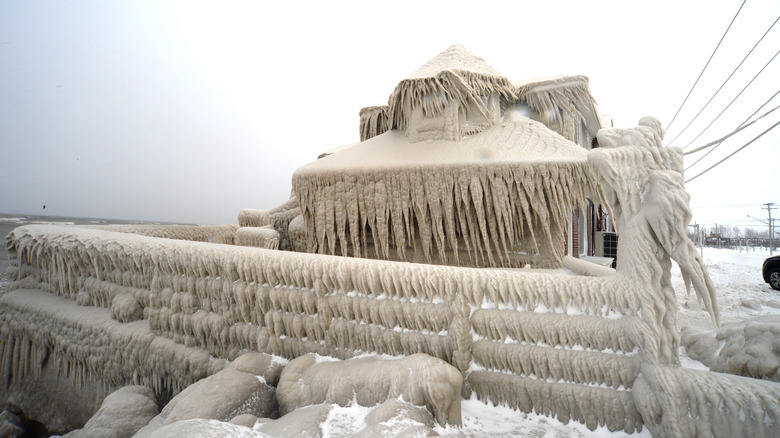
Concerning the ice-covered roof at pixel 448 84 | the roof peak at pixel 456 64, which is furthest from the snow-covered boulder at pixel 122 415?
the roof peak at pixel 456 64

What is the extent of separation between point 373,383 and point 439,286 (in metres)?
0.86

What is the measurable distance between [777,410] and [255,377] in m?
3.28

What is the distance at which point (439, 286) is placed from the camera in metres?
2.62

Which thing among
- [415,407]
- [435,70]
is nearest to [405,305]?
[415,407]

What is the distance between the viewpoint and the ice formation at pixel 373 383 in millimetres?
2186

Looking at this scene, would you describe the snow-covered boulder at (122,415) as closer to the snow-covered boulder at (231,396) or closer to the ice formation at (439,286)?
the ice formation at (439,286)

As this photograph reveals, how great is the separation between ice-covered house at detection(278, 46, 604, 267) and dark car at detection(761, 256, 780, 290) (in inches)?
257

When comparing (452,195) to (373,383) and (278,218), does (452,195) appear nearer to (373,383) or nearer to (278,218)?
(373,383)

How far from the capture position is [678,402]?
192 centimetres

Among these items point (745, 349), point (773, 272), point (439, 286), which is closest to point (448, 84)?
point (439, 286)

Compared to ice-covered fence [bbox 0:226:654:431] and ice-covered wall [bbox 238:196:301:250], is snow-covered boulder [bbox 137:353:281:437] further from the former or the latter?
ice-covered wall [bbox 238:196:301:250]

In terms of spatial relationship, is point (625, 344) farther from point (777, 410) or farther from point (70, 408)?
point (70, 408)

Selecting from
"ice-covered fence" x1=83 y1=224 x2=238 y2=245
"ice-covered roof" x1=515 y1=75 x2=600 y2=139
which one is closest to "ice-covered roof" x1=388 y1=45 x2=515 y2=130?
"ice-covered roof" x1=515 y1=75 x2=600 y2=139

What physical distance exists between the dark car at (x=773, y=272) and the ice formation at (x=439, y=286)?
714 cm
